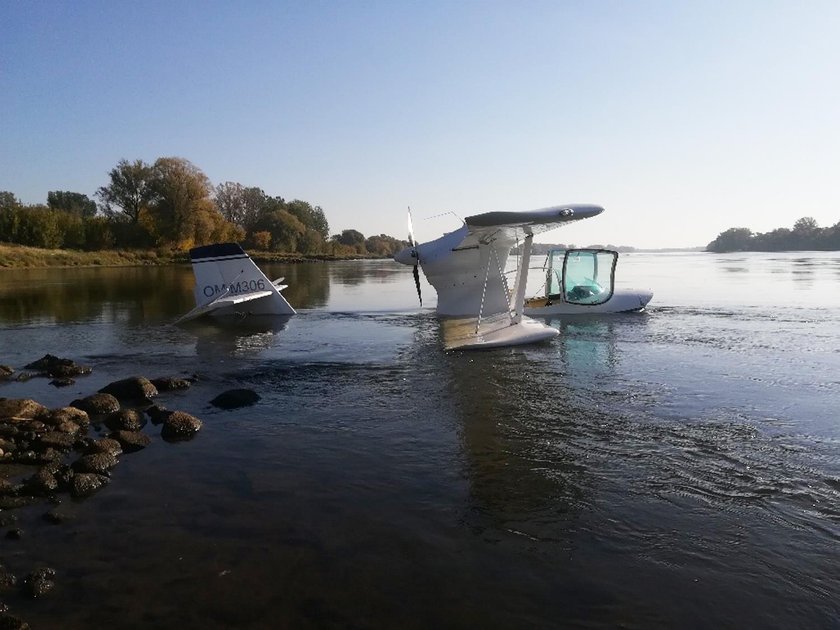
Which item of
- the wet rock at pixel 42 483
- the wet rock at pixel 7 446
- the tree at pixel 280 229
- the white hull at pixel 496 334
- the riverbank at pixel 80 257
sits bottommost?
the wet rock at pixel 42 483

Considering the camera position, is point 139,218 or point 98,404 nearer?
point 98,404

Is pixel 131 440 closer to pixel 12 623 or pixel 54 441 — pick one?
pixel 54 441

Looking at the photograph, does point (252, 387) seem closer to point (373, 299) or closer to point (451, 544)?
point (451, 544)

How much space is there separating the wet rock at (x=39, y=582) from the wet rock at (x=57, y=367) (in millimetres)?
7607

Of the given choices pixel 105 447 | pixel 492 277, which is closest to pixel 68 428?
pixel 105 447

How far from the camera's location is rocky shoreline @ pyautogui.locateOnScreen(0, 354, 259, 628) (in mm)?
4848

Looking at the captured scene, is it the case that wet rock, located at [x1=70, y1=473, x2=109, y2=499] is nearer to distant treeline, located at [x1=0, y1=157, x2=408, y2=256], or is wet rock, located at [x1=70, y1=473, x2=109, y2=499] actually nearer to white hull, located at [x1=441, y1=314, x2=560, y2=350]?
white hull, located at [x1=441, y1=314, x2=560, y2=350]

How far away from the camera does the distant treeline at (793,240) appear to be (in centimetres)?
15462

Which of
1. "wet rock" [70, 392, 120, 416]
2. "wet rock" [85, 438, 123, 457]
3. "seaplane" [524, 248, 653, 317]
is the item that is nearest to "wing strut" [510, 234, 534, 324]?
"seaplane" [524, 248, 653, 317]

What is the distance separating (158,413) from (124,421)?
57 cm

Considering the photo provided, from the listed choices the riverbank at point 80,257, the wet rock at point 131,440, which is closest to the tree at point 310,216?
the riverbank at point 80,257

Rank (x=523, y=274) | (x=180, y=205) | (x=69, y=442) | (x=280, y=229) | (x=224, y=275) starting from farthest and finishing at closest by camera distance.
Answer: (x=280, y=229) < (x=180, y=205) < (x=224, y=275) < (x=523, y=274) < (x=69, y=442)

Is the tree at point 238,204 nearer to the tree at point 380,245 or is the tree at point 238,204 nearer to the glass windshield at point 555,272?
the tree at point 380,245

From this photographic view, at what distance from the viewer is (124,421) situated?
7422 mm
